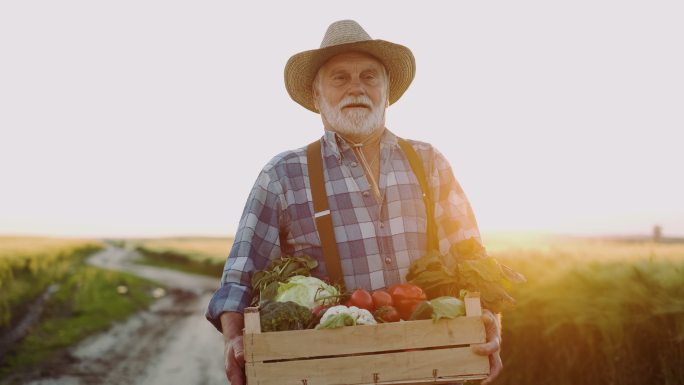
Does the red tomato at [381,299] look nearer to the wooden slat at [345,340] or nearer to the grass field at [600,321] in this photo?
the wooden slat at [345,340]

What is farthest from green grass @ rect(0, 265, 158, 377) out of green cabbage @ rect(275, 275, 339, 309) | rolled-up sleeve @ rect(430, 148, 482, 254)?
rolled-up sleeve @ rect(430, 148, 482, 254)

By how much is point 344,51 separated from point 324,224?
1092mm

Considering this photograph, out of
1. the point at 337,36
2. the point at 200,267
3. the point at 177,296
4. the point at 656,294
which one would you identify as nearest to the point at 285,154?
the point at 337,36

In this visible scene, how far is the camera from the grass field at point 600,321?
619 cm

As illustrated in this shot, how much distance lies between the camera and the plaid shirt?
3.77 meters

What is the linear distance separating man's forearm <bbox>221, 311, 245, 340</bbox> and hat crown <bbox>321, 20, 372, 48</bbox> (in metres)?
1.66

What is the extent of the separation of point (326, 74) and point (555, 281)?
166 inches

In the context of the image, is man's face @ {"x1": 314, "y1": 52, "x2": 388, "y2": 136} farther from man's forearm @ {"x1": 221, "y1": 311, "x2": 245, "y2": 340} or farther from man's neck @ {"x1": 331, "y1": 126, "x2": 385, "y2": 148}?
man's forearm @ {"x1": 221, "y1": 311, "x2": 245, "y2": 340}

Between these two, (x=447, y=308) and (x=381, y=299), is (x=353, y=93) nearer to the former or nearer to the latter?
(x=381, y=299)

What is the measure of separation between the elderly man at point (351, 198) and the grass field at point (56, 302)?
884 cm

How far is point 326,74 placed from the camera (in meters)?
4.17

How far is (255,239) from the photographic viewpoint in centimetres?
381

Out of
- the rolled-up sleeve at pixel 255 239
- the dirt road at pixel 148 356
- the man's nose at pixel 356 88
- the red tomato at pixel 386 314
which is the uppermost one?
the man's nose at pixel 356 88

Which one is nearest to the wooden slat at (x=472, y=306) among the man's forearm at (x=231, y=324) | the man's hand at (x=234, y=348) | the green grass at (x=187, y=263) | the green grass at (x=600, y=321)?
the man's hand at (x=234, y=348)
